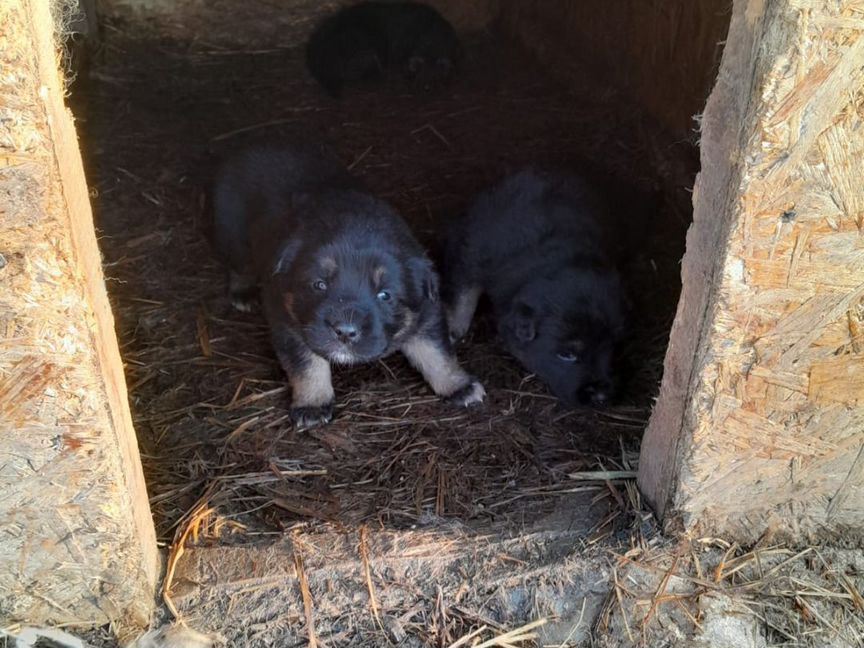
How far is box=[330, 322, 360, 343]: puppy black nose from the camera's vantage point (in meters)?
4.24

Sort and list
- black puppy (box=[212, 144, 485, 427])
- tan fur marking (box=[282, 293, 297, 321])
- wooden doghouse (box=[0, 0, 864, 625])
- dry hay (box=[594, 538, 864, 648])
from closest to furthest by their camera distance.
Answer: wooden doghouse (box=[0, 0, 864, 625]), dry hay (box=[594, 538, 864, 648]), black puppy (box=[212, 144, 485, 427]), tan fur marking (box=[282, 293, 297, 321])

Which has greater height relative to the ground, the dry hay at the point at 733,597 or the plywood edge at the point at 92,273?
the plywood edge at the point at 92,273

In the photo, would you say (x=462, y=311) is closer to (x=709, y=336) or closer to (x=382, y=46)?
(x=709, y=336)

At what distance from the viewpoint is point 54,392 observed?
2979 millimetres

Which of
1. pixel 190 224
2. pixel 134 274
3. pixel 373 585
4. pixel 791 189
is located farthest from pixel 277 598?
pixel 190 224

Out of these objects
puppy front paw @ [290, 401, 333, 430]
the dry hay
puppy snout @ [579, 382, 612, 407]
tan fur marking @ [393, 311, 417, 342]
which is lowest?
the dry hay

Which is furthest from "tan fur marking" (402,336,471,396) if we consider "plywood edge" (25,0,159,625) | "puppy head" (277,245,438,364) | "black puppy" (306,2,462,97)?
"black puppy" (306,2,462,97)

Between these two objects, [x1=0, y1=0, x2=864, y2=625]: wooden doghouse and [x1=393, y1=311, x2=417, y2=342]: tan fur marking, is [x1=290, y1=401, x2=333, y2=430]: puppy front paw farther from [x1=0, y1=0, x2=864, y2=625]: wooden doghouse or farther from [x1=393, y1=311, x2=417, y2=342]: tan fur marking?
[x1=0, y1=0, x2=864, y2=625]: wooden doghouse

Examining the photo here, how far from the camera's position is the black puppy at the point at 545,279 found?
4.96m

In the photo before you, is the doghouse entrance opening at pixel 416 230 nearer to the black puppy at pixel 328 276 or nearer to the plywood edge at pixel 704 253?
the black puppy at pixel 328 276

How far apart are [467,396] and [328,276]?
1111mm

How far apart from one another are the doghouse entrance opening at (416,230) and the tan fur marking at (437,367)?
0.43 feet

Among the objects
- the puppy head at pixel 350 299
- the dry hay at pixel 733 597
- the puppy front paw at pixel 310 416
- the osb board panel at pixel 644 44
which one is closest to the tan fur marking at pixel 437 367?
the puppy head at pixel 350 299

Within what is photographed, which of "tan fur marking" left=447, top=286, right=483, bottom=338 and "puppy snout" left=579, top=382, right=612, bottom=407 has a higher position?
"tan fur marking" left=447, top=286, right=483, bottom=338
